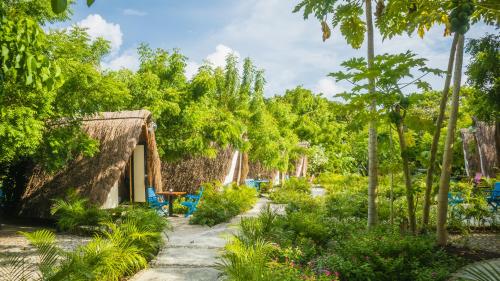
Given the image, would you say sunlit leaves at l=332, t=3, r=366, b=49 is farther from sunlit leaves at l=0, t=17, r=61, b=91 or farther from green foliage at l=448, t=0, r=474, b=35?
sunlit leaves at l=0, t=17, r=61, b=91

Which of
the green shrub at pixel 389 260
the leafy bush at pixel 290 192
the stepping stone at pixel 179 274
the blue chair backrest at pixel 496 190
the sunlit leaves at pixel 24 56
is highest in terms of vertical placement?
the sunlit leaves at pixel 24 56

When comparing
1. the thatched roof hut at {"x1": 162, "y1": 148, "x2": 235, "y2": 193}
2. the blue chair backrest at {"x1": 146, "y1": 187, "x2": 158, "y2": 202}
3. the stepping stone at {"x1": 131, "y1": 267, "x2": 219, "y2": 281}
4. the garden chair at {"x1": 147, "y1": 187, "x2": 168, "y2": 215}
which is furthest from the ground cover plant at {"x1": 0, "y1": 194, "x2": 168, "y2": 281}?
the thatched roof hut at {"x1": 162, "y1": 148, "x2": 235, "y2": 193}

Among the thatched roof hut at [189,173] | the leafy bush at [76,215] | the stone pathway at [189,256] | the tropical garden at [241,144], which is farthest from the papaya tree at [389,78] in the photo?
the thatched roof hut at [189,173]

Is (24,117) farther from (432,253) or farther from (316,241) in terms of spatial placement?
(432,253)

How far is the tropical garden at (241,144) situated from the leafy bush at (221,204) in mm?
47

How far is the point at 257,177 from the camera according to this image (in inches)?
807

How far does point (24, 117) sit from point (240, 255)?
456 cm

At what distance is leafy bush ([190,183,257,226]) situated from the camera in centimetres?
1013

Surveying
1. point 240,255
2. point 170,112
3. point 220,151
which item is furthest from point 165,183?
point 240,255

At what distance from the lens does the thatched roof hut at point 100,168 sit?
Result: 379 inches

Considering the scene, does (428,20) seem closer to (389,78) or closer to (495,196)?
(389,78)

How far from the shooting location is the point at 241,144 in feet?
44.5

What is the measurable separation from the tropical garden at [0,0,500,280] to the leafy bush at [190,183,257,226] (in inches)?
1.9

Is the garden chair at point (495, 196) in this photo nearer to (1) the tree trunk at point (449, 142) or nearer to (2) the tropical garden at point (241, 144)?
(2) the tropical garden at point (241, 144)
